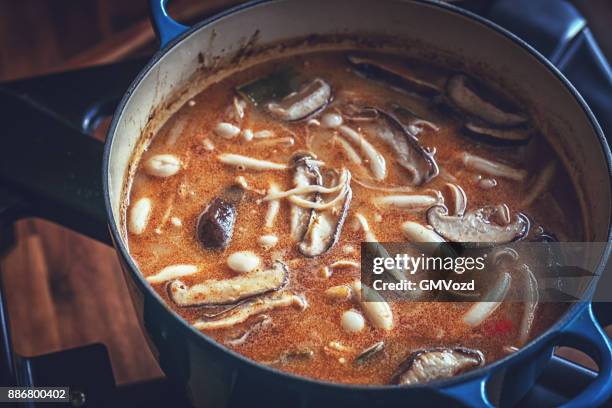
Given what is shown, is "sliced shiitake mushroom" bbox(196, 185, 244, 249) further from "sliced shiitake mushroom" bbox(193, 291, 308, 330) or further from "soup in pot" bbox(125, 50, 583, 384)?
"sliced shiitake mushroom" bbox(193, 291, 308, 330)

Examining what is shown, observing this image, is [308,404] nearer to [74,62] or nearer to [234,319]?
[234,319]

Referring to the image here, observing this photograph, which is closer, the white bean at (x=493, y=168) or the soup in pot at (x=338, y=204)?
the soup in pot at (x=338, y=204)

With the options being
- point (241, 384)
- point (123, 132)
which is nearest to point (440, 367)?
point (241, 384)

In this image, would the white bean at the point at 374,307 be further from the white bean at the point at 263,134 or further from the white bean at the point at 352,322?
the white bean at the point at 263,134

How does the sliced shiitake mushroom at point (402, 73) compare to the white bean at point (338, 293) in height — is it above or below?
above

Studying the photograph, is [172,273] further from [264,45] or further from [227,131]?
[264,45]

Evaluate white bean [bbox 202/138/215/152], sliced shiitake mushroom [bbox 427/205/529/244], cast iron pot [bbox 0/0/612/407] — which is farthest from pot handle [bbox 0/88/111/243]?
sliced shiitake mushroom [bbox 427/205/529/244]

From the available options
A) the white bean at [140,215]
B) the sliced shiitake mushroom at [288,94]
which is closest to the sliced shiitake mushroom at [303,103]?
the sliced shiitake mushroom at [288,94]
